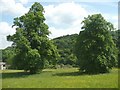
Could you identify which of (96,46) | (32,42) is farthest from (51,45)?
(96,46)

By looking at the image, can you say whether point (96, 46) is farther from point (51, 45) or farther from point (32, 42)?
point (32, 42)

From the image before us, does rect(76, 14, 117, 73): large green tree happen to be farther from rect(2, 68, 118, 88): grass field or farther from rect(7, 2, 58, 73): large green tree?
rect(2, 68, 118, 88): grass field

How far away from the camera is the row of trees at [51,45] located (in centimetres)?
4744

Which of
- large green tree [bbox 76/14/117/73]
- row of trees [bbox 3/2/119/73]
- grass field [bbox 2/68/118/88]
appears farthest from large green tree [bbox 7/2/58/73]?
grass field [bbox 2/68/118/88]

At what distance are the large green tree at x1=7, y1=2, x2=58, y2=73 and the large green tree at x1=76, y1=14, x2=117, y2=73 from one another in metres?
5.12

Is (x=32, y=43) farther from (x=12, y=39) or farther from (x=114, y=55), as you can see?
(x=114, y=55)

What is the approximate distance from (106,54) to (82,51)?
371cm

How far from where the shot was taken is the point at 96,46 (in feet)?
158

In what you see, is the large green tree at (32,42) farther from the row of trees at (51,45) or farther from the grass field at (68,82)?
the grass field at (68,82)

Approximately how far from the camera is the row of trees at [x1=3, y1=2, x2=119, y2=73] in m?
47.4

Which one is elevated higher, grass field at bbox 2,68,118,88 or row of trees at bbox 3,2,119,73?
row of trees at bbox 3,2,119,73

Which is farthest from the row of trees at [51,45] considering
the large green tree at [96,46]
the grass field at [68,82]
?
the grass field at [68,82]

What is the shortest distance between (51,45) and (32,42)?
3.12 meters

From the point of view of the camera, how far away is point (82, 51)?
160 feet
